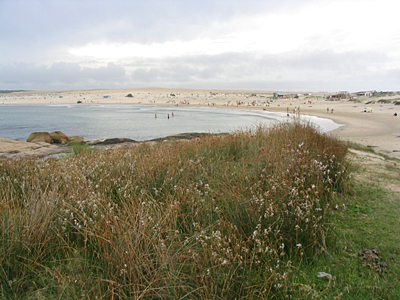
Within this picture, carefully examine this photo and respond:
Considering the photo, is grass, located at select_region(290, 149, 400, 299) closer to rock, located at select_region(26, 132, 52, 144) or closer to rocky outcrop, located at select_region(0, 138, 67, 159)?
rocky outcrop, located at select_region(0, 138, 67, 159)

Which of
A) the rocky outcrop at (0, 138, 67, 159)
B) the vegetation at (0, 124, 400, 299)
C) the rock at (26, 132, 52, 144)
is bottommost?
the rocky outcrop at (0, 138, 67, 159)

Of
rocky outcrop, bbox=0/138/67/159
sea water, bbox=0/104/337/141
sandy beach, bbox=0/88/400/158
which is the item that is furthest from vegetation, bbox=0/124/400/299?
rocky outcrop, bbox=0/138/67/159

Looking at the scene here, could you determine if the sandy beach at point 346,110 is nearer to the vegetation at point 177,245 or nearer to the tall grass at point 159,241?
the vegetation at point 177,245

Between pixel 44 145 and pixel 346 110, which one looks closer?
pixel 44 145

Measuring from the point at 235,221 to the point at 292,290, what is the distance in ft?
4.30

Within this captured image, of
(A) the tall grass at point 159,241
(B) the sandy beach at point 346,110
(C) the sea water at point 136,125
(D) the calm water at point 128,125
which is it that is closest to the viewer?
(A) the tall grass at point 159,241

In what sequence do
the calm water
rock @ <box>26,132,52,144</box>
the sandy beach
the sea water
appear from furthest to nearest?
the calm water → the sea water → rock @ <box>26,132,52,144</box> → the sandy beach

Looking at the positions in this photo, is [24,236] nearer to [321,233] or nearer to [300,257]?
[300,257]

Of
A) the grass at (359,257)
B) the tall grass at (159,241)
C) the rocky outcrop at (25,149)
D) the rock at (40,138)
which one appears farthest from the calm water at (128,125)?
the tall grass at (159,241)

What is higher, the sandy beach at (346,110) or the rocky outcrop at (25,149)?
the sandy beach at (346,110)

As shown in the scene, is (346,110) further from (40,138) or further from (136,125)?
(40,138)

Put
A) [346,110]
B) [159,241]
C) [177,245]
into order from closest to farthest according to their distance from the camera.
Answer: [159,241] → [177,245] → [346,110]

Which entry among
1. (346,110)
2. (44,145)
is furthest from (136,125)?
(346,110)

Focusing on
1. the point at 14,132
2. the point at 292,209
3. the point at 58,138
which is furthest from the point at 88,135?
the point at 292,209
